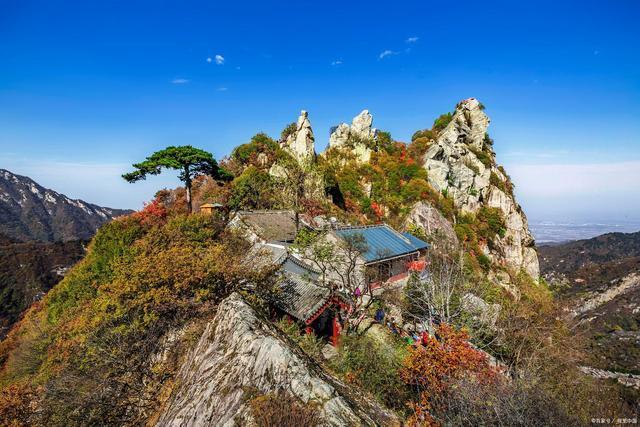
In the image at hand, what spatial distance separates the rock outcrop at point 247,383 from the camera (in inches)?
175

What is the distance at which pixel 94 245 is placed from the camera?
24.2 metres

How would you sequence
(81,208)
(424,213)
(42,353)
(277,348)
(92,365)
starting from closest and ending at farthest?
(277,348), (92,365), (42,353), (424,213), (81,208)

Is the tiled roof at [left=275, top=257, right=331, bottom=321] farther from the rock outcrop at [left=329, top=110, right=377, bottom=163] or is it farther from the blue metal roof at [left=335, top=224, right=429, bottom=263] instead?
the rock outcrop at [left=329, top=110, right=377, bottom=163]

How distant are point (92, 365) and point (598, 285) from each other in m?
153

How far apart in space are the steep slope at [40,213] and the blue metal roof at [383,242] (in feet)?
494

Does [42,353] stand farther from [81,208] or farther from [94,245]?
[81,208]

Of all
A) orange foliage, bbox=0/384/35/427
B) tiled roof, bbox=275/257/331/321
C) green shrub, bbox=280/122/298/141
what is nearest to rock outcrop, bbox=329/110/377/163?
green shrub, bbox=280/122/298/141

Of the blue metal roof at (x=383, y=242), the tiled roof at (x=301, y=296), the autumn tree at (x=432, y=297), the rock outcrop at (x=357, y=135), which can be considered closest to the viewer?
the tiled roof at (x=301, y=296)

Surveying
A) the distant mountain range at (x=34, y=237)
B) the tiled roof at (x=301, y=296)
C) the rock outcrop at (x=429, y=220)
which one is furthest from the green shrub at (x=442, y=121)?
the distant mountain range at (x=34, y=237)

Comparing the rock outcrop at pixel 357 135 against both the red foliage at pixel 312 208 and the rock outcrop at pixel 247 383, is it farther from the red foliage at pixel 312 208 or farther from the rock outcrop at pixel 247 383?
the rock outcrop at pixel 247 383

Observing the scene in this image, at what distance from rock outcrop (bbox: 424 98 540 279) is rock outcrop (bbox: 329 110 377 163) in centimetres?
1068

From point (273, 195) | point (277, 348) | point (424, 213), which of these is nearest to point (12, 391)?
point (277, 348)

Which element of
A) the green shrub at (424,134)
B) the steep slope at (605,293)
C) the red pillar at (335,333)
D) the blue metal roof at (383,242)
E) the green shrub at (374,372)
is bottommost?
the steep slope at (605,293)

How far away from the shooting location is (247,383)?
4855mm
